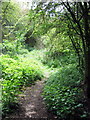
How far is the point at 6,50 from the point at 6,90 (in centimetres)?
620

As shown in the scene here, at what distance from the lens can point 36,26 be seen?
4965mm

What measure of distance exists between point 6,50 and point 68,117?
747cm

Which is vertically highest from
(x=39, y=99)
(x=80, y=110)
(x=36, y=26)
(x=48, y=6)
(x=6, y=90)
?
(x=48, y=6)

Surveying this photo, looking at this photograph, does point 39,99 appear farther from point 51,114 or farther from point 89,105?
point 89,105

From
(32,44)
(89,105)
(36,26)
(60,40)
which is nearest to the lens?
(89,105)

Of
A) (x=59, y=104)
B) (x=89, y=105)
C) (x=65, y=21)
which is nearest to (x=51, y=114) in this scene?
(x=59, y=104)

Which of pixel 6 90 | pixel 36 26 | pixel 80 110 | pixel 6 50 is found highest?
pixel 36 26

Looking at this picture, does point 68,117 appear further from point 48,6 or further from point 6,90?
point 48,6

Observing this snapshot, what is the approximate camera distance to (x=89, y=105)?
3.38 metres

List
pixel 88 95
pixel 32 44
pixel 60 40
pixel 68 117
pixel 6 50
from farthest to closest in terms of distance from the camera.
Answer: pixel 32 44 → pixel 6 50 → pixel 60 40 → pixel 88 95 → pixel 68 117

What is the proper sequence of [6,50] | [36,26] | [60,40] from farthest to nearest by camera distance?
[6,50] < [60,40] < [36,26]

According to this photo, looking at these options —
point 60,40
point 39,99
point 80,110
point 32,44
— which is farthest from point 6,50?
point 32,44

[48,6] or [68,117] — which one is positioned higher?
[48,6]

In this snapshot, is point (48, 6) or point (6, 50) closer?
point (48, 6)
